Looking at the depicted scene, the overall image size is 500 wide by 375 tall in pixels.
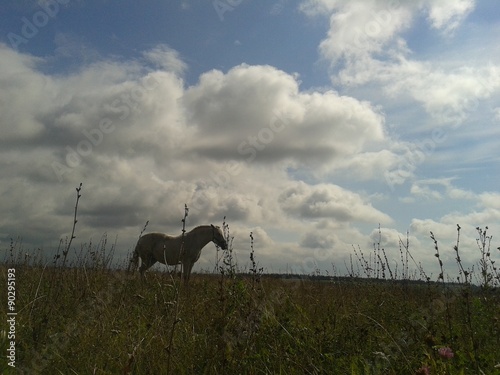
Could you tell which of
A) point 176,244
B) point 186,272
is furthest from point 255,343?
point 176,244

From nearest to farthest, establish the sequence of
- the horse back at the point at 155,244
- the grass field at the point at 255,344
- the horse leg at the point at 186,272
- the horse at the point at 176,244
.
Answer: the grass field at the point at 255,344 → the horse leg at the point at 186,272 → the horse at the point at 176,244 → the horse back at the point at 155,244

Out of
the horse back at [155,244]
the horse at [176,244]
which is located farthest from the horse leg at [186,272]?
the horse back at [155,244]

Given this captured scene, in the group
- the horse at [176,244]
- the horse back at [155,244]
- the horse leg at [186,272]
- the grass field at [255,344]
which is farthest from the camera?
the horse back at [155,244]

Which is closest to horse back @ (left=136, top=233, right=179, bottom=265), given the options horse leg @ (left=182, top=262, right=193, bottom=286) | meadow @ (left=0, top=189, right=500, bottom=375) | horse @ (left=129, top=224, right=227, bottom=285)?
horse @ (left=129, top=224, right=227, bottom=285)

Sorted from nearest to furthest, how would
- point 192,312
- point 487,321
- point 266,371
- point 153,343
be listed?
point 266,371, point 153,343, point 487,321, point 192,312

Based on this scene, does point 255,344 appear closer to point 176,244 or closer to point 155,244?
point 176,244

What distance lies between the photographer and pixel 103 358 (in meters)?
3.62

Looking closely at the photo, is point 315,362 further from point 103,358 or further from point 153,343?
point 103,358

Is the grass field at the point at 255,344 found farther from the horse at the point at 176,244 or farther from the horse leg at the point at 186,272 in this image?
the horse at the point at 176,244

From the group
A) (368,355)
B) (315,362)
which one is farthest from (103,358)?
(368,355)

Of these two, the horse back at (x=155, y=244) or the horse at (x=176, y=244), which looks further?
the horse back at (x=155, y=244)

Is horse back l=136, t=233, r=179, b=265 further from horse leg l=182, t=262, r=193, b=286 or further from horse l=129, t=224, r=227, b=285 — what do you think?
horse leg l=182, t=262, r=193, b=286

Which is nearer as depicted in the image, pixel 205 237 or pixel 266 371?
pixel 266 371

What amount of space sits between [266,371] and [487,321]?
242cm
